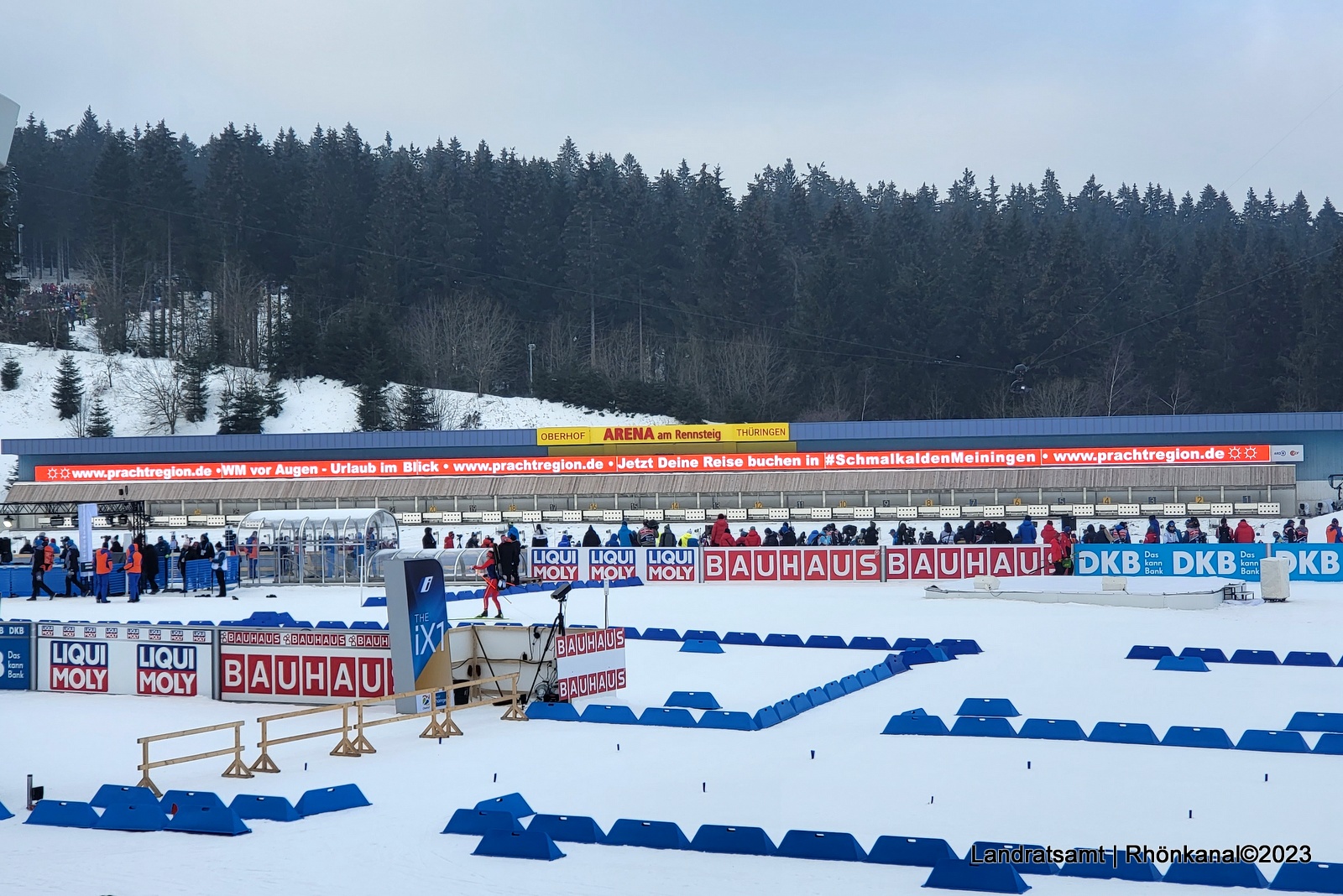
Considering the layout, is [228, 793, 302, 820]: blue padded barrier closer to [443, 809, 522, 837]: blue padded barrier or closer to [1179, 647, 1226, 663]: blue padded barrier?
[443, 809, 522, 837]: blue padded barrier

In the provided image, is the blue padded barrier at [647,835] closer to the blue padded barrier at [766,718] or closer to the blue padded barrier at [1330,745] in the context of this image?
the blue padded barrier at [766,718]

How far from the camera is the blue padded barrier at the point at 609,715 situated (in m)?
14.8

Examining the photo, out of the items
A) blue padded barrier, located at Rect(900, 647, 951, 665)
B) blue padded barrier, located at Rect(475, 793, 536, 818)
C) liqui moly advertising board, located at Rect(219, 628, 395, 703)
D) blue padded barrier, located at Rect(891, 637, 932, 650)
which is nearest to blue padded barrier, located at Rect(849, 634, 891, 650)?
blue padded barrier, located at Rect(891, 637, 932, 650)

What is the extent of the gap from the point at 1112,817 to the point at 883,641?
35.9 ft

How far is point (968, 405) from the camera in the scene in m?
83.8

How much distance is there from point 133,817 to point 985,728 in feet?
27.2

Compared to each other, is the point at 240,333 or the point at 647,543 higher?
the point at 240,333

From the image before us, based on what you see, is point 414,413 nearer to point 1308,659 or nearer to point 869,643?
point 869,643

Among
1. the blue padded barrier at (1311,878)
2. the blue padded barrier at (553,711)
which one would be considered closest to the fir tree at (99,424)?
the blue padded barrier at (553,711)

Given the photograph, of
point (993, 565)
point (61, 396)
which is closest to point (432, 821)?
point (993, 565)

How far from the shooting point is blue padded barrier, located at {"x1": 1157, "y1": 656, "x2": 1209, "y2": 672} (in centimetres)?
1853

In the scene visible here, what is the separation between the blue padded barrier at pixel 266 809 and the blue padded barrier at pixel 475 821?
141 centimetres

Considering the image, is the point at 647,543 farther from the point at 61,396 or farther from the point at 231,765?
the point at 61,396

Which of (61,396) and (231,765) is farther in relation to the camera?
(61,396)
